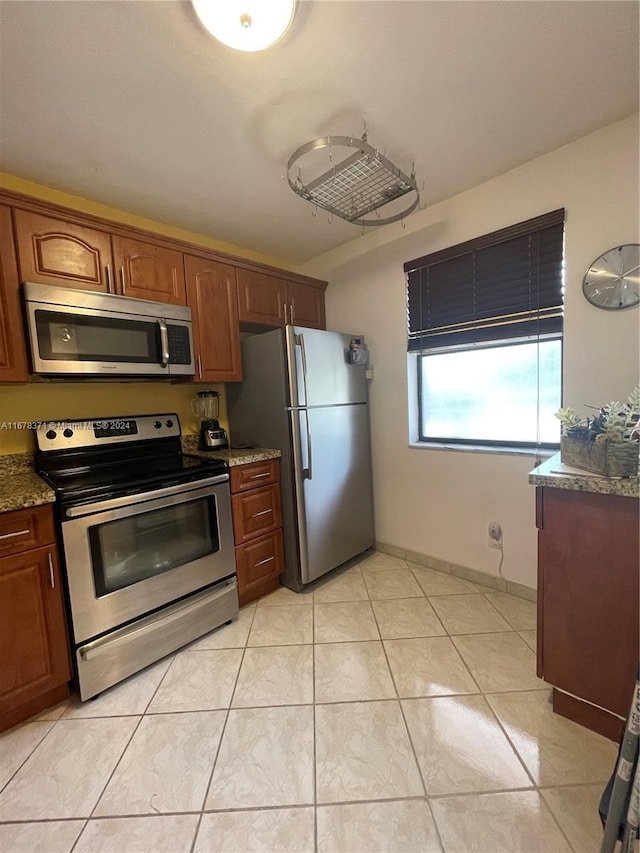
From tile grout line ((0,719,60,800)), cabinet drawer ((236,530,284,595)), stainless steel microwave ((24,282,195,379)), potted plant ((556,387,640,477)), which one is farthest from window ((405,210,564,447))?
tile grout line ((0,719,60,800))

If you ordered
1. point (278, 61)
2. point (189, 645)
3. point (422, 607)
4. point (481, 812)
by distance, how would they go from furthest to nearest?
point (422, 607) → point (189, 645) → point (278, 61) → point (481, 812)

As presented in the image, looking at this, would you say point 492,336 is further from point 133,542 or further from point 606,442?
point 133,542

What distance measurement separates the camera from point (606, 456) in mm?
1190

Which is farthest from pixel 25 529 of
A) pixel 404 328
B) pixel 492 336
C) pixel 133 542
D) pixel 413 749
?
pixel 492 336

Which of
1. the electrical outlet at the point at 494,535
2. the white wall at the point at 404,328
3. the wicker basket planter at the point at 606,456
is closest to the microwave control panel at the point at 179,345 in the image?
the white wall at the point at 404,328

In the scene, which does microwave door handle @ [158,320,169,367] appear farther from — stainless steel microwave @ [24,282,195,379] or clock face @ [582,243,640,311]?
clock face @ [582,243,640,311]

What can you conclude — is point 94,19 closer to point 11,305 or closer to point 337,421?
point 11,305

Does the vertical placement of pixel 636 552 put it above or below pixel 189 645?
above

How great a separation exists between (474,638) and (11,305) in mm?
2680

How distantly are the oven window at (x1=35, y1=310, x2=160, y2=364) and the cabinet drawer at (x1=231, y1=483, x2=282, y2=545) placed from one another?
94 centimetres

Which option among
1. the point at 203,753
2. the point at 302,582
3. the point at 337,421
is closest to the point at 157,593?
the point at 203,753

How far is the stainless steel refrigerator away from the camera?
2.17 m

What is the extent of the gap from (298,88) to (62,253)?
129cm

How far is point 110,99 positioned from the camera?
52.2 inches
